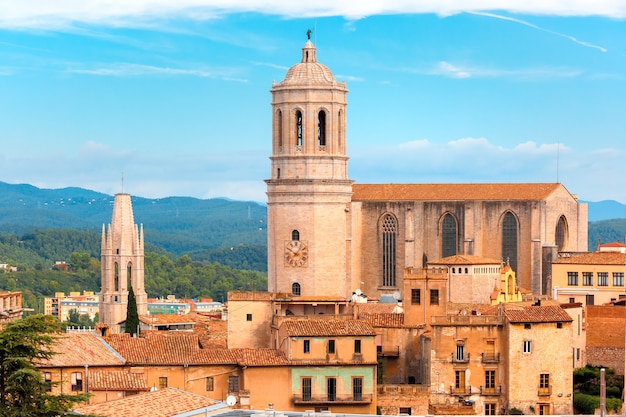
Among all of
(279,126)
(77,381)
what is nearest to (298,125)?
(279,126)

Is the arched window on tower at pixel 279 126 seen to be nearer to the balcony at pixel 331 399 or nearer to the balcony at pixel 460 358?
the balcony at pixel 460 358

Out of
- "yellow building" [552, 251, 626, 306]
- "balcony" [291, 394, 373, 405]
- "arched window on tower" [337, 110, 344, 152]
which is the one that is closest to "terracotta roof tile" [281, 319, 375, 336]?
"balcony" [291, 394, 373, 405]

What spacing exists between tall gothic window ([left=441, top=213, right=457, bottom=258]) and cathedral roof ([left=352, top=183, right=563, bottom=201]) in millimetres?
1209

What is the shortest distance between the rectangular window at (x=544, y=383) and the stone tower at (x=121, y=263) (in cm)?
7687

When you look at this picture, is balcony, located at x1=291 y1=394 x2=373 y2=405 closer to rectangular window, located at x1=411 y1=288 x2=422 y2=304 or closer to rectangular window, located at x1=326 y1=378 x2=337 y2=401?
rectangular window, located at x1=326 y1=378 x2=337 y2=401

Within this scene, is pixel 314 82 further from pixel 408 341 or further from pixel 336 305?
pixel 408 341

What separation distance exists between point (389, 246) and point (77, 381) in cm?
4000

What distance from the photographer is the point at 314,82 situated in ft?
328

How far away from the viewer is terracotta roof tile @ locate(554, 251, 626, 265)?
304 feet

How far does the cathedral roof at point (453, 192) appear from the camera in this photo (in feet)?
342

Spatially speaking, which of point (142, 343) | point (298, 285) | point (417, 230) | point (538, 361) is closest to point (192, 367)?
point (142, 343)

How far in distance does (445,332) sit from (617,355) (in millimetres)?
9783

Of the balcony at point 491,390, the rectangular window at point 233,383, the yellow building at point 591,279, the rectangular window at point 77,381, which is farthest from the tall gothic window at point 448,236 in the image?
the rectangular window at point 77,381

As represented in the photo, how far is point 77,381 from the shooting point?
67062 millimetres
